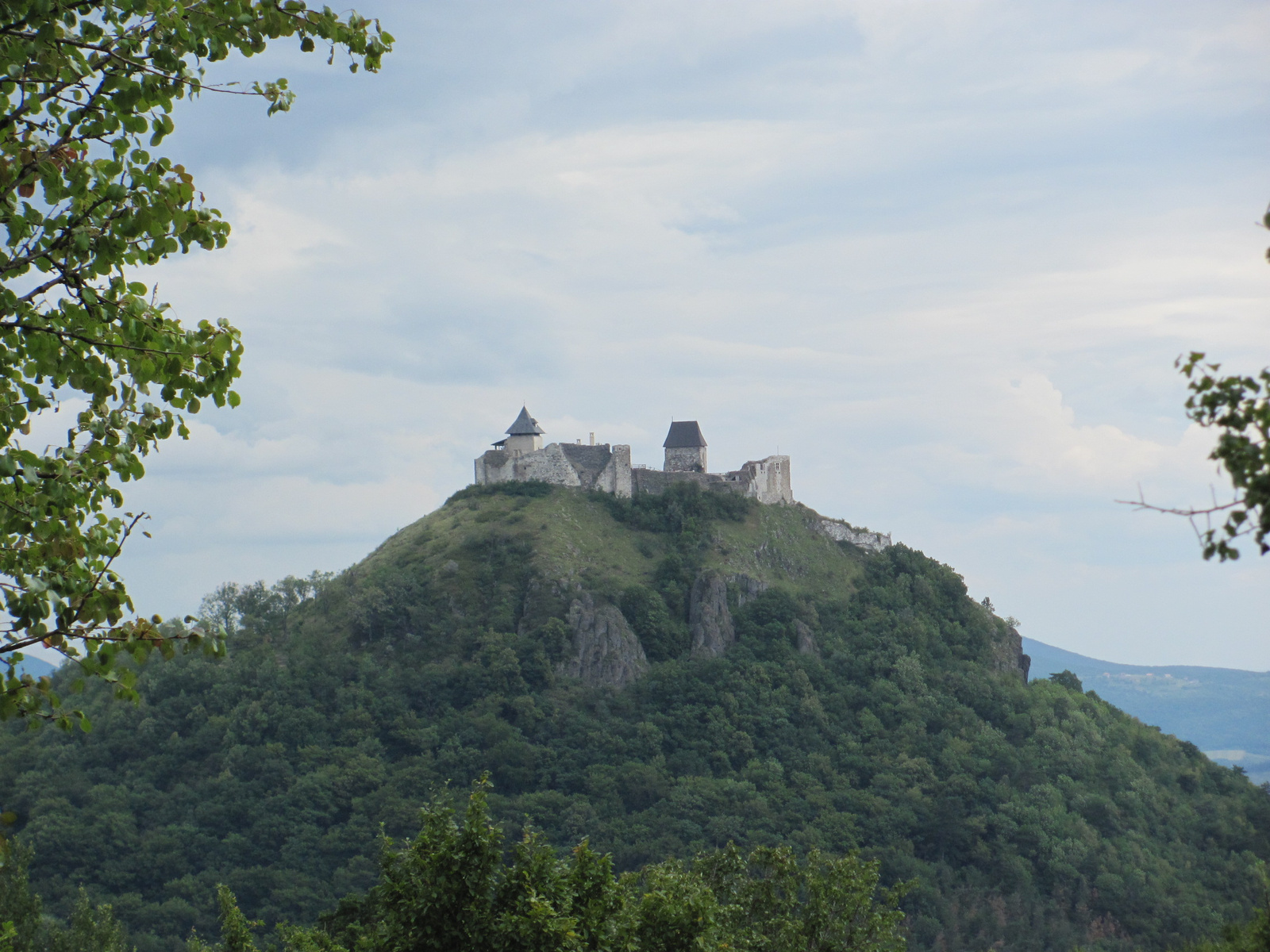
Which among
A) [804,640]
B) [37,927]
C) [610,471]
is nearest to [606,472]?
[610,471]

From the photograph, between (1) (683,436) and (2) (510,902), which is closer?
(2) (510,902)

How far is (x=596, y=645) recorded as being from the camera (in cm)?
8888

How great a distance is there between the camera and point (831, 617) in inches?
3789

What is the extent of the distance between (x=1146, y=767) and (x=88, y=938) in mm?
78262

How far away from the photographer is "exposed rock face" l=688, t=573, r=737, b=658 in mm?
91250

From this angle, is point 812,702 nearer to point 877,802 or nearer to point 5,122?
point 877,802

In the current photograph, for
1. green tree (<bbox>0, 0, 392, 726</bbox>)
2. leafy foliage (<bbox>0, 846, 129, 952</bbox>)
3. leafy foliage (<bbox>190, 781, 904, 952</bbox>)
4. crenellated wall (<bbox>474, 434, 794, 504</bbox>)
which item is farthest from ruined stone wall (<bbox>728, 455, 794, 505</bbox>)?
green tree (<bbox>0, 0, 392, 726</bbox>)

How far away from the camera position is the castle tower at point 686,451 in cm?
9950

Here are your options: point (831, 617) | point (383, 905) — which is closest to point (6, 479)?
point (383, 905)

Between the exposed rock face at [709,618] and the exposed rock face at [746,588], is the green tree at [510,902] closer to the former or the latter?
the exposed rock face at [709,618]

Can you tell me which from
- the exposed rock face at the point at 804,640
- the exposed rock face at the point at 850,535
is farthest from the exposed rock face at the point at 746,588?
the exposed rock face at the point at 850,535

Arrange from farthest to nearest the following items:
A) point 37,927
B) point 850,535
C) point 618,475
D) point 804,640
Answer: point 850,535, point 618,475, point 804,640, point 37,927

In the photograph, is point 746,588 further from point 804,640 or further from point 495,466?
point 495,466

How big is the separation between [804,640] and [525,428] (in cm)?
2639
